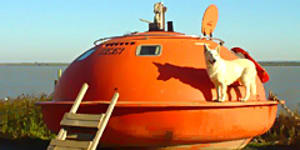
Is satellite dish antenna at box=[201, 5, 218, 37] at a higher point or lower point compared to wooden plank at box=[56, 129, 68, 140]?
higher

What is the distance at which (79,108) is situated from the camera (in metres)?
7.23

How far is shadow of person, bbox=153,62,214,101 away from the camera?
698 cm

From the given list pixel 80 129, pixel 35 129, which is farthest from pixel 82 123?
→ pixel 35 129

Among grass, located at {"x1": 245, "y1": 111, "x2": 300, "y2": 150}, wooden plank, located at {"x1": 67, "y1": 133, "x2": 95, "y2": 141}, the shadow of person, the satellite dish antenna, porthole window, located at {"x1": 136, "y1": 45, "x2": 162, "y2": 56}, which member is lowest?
grass, located at {"x1": 245, "y1": 111, "x2": 300, "y2": 150}

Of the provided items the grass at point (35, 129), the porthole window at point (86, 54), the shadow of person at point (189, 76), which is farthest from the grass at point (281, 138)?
the porthole window at point (86, 54)

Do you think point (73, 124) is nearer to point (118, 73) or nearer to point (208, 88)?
point (118, 73)

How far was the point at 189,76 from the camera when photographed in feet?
→ 23.2

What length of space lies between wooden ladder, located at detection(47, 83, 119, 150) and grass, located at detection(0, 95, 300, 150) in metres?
4.49

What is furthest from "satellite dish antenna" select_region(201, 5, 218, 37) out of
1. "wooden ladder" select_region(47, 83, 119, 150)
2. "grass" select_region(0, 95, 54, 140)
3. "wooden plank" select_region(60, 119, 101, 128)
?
"grass" select_region(0, 95, 54, 140)

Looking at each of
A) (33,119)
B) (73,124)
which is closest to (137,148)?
→ (73,124)

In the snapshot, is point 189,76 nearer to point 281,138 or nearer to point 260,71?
point 260,71

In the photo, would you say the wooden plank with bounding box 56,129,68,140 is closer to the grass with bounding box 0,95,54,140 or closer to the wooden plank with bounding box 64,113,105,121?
the wooden plank with bounding box 64,113,105,121

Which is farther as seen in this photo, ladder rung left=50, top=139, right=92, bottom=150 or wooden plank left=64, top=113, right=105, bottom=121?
wooden plank left=64, top=113, right=105, bottom=121

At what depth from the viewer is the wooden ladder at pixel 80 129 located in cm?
636
